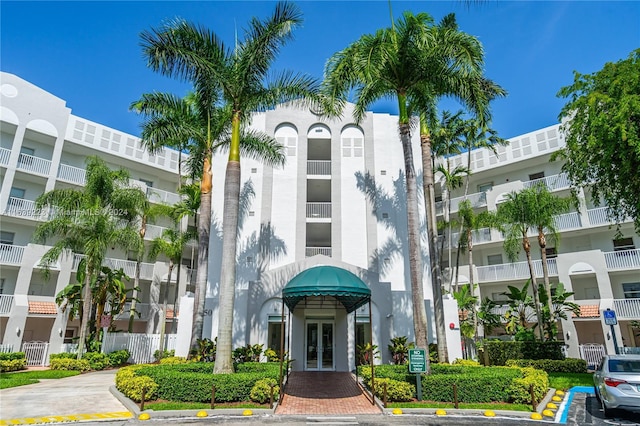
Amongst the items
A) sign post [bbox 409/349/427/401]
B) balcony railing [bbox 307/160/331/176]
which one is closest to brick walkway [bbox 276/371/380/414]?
sign post [bbox 409/349/427/401]

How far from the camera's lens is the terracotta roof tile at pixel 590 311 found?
25086 mm

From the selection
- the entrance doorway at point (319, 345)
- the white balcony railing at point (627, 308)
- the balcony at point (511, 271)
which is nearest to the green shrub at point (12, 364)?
the entrance doorway at point (319, 345)

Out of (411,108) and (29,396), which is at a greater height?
(411,108)

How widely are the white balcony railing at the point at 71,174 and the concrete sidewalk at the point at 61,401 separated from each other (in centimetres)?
1682

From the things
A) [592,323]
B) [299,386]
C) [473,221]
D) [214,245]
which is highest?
[473,221]

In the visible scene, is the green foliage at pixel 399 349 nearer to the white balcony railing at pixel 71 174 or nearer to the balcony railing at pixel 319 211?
the balcony railing at pixel 319 211

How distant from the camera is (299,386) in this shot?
606 inches

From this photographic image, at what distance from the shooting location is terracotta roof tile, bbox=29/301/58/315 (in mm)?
23562

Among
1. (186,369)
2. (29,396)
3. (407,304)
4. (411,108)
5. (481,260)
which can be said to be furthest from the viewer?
(481,260)

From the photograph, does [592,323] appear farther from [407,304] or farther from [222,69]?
[222,69]

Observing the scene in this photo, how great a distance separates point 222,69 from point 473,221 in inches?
807

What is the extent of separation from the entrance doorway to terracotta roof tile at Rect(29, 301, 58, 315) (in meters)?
16.5

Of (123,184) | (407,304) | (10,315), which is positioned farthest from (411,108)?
(10,315)

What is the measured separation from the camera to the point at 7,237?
26.0 m
